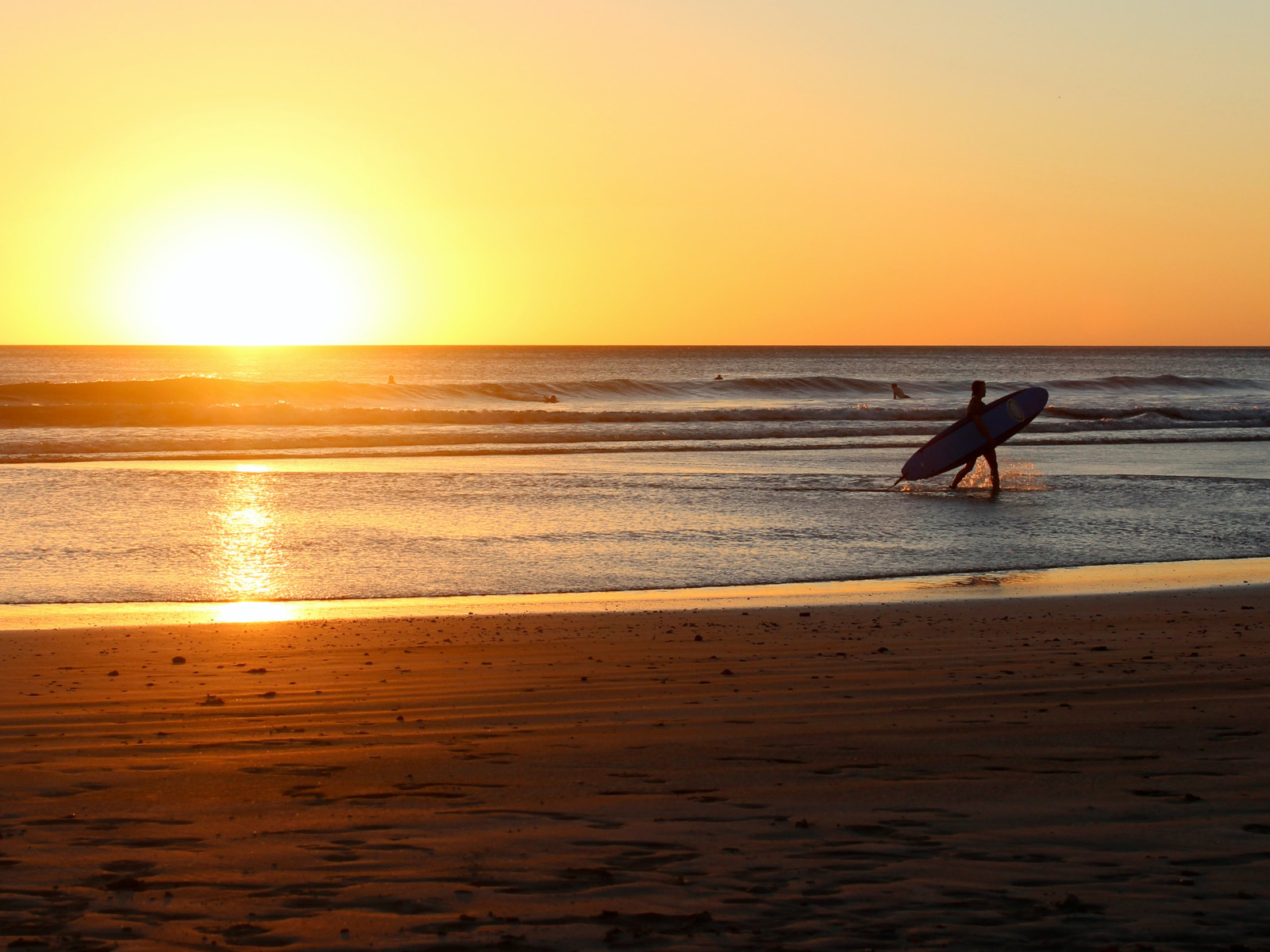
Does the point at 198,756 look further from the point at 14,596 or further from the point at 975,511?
the point at 975,511

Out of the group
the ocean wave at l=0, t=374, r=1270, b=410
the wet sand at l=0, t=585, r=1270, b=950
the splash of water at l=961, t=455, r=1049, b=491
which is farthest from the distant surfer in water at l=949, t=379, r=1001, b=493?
the ocean wave at l=0, t=374, r=1270, b=410

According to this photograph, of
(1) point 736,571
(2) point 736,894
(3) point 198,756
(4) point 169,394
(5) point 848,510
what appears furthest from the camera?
(4) point 169,394

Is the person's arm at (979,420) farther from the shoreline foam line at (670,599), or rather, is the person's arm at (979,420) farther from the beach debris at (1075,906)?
the beach debris at (1075,906)

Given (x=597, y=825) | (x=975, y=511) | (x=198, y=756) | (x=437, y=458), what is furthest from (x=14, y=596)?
(x=437, y=458)

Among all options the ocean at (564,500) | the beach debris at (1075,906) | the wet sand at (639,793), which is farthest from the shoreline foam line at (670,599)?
the beach debris at (1075,906)

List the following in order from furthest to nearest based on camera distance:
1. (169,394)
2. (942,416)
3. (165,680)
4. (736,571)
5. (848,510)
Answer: (169,394) < (942,416) < (848,510) < (736,571) < (165,680)

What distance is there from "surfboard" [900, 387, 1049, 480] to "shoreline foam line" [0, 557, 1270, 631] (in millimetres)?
7257

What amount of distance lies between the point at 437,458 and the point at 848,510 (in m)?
9.70

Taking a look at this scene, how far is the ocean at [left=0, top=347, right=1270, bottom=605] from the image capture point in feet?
31.9

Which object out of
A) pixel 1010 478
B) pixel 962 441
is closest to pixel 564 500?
pixel 962 441

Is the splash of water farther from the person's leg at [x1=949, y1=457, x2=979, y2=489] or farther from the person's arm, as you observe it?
the person's arm

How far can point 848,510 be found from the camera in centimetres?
1366

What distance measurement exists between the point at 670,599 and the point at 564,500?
625 centimetres

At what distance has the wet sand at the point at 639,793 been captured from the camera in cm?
312
